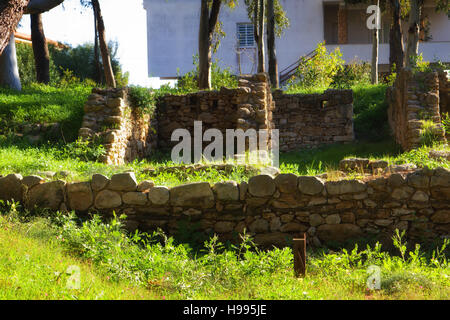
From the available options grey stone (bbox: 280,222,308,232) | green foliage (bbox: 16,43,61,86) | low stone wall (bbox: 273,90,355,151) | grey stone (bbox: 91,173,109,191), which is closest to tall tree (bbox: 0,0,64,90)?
grey stone (bbox: 91,173,109,191)

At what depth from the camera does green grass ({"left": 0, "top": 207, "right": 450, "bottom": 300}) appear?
429cm

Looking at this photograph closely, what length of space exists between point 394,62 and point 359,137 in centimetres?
743

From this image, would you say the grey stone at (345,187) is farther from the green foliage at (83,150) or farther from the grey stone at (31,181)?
the green foliage at (83,150)

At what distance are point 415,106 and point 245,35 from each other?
15.0 m

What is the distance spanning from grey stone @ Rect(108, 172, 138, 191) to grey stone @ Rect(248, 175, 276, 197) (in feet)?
4.88

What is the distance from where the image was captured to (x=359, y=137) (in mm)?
14164

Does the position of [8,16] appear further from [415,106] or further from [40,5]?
[415,106]

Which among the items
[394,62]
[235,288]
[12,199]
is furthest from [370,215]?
[394,62]

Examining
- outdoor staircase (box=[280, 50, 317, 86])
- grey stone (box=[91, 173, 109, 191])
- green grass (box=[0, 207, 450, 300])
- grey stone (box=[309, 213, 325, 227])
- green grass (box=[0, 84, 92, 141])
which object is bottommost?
green grass (box=[0, 207, 450, 300])

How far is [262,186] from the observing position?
618cm

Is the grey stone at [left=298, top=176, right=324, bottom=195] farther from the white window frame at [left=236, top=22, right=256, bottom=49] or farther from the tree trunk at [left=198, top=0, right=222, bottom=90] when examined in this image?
the white window frame at [left=236, top=22, right=256, bottom=49]

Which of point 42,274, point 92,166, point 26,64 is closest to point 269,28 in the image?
point 92,166

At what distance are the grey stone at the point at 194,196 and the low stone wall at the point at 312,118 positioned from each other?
327 inches

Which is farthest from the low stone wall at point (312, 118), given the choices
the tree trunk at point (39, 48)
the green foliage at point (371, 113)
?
the tree trunk at point (39, 48)
